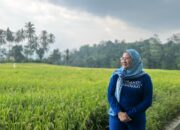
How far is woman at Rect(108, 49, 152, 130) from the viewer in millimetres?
4645

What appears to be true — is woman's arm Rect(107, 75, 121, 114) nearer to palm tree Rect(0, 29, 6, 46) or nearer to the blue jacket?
the blue jacket

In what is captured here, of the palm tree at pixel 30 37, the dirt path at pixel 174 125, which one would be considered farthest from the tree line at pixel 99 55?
the dirt path at pixel 174 125

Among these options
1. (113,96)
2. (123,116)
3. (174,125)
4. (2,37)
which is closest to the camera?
(123,116)

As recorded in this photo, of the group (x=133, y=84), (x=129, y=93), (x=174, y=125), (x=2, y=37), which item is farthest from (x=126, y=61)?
(x=2, y=37)

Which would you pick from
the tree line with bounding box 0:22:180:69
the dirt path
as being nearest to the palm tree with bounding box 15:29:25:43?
the tree line with bounding box 0:22:180:69

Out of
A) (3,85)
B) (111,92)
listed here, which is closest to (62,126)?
(111,92)

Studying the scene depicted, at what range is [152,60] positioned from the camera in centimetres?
7625

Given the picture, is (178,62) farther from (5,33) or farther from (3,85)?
(3,85)

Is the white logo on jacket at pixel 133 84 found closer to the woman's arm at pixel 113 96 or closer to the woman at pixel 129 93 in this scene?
the woman at pixel 129 93

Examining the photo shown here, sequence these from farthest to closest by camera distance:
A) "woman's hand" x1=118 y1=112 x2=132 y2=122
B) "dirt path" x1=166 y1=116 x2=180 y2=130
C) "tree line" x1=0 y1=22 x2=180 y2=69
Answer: "tree line" x1=0 y1=22 x2=180 y2=69 → "dirt path" x1=166 y1=116 x2=180 y2=130 → "woman's hand" x1=118 y1=112 x2=132 y2=122

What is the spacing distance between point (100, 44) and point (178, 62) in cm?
4540

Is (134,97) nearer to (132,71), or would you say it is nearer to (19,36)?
(132,71)

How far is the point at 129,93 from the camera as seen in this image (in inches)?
185

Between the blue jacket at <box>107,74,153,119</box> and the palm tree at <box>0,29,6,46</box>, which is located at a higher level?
the palm tree at <box>0,29,6,46</box>
